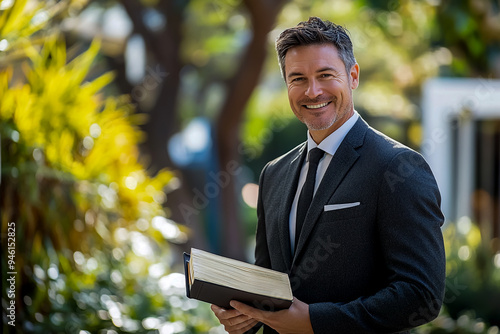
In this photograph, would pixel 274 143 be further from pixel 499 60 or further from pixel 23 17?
pixel 23 17

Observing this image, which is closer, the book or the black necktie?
the book

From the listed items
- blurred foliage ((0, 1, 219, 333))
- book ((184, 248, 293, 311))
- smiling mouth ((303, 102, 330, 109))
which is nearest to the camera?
book ((184, 248, 293, 311))

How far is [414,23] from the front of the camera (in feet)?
25.8

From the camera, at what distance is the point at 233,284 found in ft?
5.51

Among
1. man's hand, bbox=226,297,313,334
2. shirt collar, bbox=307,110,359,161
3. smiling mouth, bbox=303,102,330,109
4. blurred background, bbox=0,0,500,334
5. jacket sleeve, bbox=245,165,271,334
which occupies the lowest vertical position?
blurred background, bbox=0,0,500,334

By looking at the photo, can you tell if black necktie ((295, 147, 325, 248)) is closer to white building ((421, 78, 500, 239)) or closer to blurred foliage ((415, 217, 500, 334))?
blurred foliage ((415, 217, 500, 334))

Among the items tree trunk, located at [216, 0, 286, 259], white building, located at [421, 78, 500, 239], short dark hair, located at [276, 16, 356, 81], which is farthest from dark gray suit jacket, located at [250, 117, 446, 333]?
white building, located at [421, 78, 500, 239]

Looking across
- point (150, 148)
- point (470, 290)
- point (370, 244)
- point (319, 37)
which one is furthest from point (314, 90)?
point (150, 148)

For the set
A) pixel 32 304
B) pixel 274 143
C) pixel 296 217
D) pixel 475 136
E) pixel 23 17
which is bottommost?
→ pixel 274 143

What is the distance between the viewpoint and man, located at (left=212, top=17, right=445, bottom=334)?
1725 millimetres

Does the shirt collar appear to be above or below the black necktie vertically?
above

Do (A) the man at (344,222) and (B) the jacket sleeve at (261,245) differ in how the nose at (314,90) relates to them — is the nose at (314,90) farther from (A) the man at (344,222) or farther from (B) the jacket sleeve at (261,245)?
(B) the jacket sleeve at (261,245)

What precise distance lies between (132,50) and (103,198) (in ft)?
17.2

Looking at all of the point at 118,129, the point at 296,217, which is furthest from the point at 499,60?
the point at 296,217
